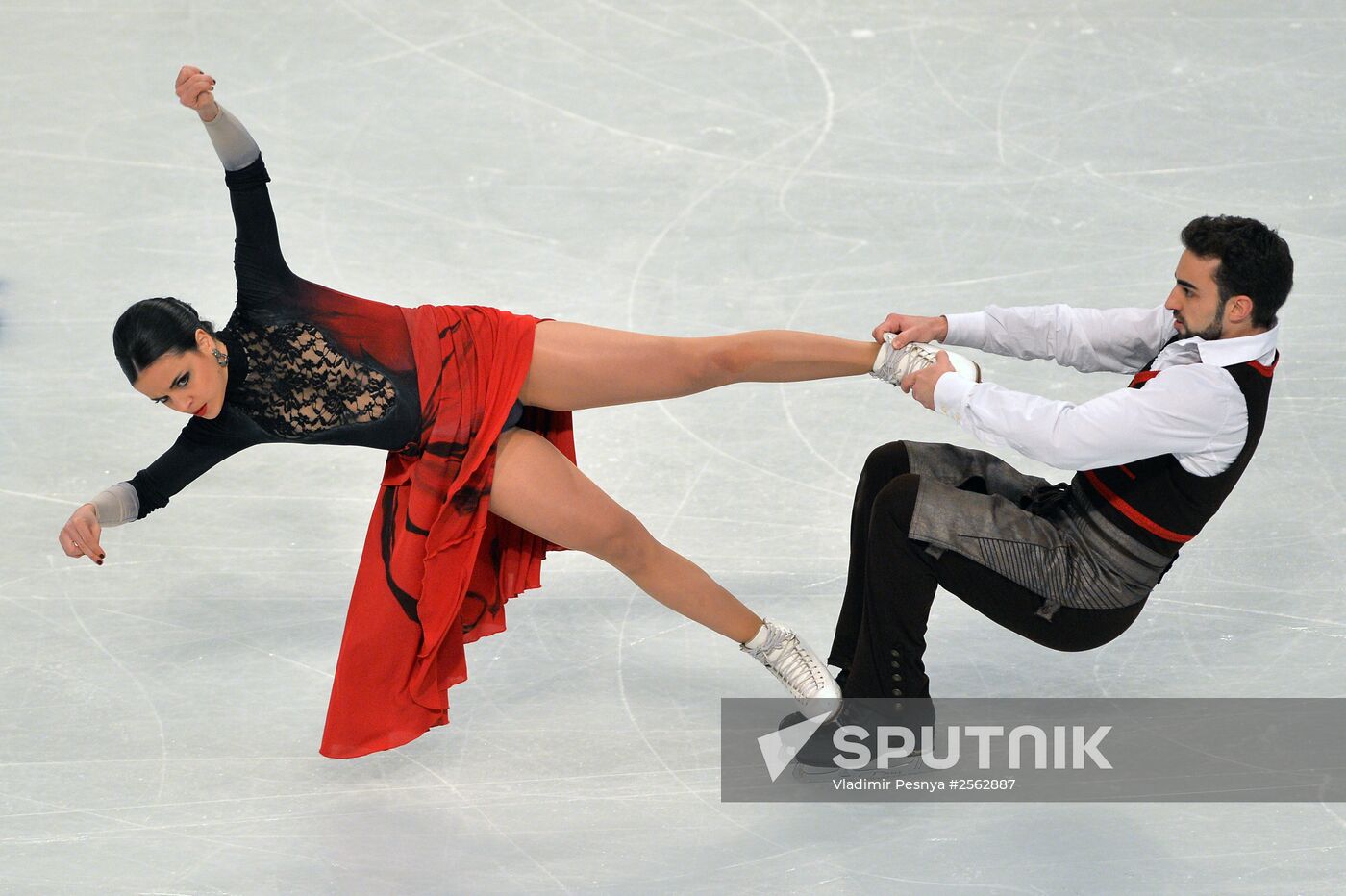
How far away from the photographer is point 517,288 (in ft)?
17.4

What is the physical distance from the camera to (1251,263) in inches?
113

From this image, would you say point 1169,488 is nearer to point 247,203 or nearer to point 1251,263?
point 1251,263

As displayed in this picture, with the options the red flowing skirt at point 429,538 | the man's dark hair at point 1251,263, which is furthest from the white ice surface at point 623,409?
the man's dark hair at point 1251,263

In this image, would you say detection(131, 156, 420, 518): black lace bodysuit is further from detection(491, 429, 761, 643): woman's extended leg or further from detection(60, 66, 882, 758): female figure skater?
detection(491, 429, 761, 643): woman's extended leg

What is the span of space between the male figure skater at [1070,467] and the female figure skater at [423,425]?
251mm

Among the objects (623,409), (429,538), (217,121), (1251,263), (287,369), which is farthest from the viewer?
(623,409)

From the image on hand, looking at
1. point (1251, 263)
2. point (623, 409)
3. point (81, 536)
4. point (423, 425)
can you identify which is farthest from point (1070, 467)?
point (623, 409)

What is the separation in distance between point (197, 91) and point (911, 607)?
172 centimetres

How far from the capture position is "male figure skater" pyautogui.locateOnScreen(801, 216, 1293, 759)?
290cm

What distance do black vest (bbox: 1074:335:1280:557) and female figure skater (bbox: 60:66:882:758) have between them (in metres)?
0.61

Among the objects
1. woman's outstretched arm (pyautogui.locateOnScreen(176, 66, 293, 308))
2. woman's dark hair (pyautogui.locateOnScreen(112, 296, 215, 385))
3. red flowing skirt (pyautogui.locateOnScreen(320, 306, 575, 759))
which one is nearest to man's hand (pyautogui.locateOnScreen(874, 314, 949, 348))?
red flowing skirt (pyautogui.locateOnScreen(320, 306, 575, 759))

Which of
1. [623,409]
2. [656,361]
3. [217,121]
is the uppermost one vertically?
[623,409]

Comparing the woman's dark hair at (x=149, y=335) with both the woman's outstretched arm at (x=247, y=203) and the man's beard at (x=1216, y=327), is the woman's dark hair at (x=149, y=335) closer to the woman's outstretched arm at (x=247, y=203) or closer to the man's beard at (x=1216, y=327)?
the woman's outstretched arm at (x=247, y=203)

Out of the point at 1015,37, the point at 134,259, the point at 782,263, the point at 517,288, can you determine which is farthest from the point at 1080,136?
the point at 134,259
